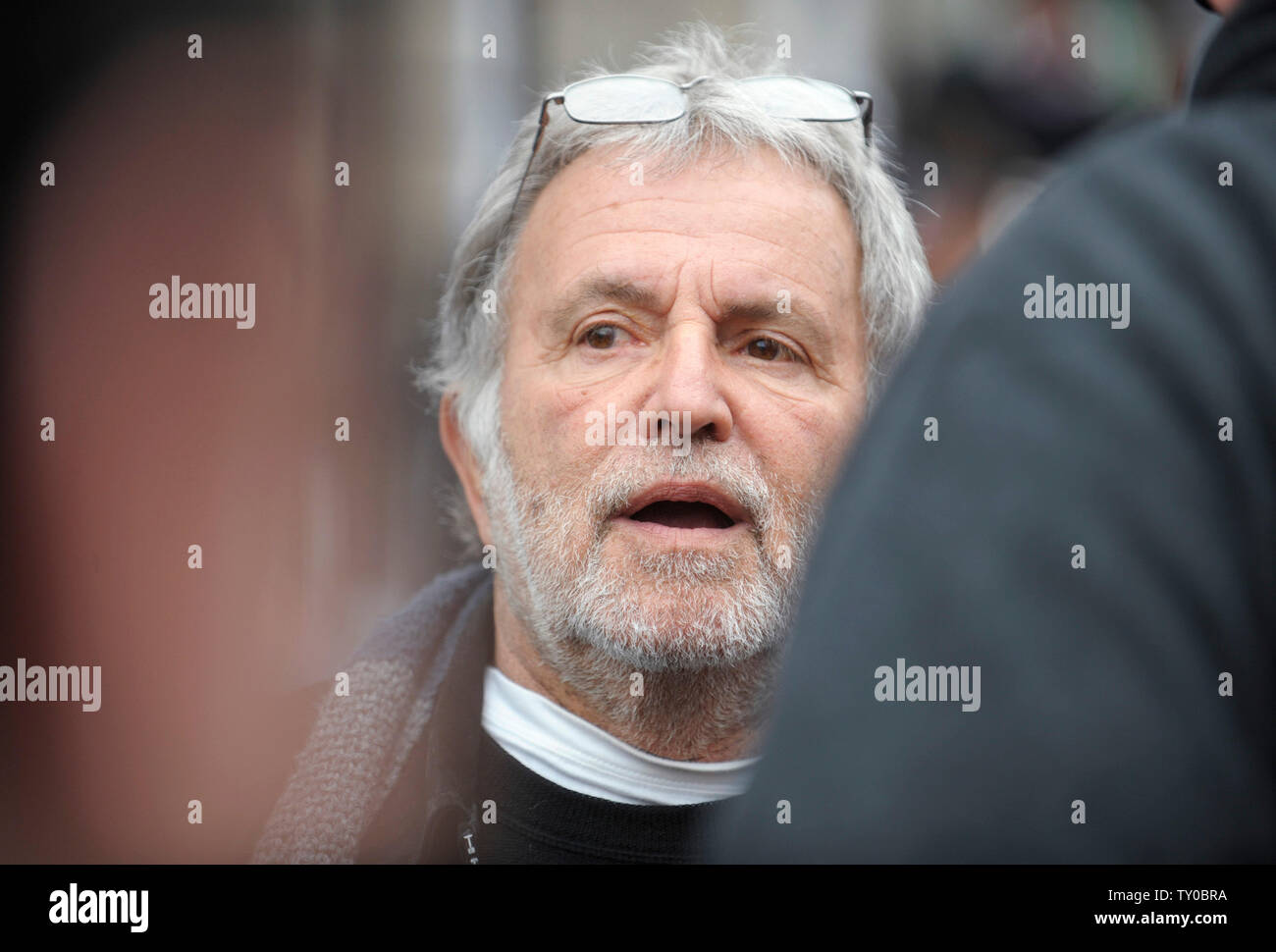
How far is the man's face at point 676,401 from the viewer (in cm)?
178

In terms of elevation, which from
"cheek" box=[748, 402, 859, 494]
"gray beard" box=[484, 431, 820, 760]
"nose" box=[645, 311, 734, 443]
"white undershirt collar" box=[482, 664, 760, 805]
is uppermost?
"nose" box=[645, 311, 734, 443]

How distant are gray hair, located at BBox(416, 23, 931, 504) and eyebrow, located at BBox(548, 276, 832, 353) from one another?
113 mm

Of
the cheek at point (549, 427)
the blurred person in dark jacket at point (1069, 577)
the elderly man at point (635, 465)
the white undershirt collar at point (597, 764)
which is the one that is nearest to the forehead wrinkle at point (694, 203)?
the elderly man at point (635, 465)

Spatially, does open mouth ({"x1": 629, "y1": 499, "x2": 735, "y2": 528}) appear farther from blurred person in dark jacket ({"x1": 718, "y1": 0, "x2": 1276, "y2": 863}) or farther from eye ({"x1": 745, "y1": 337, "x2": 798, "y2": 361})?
blurred person in dark jacket ({"x1": 718, "y1": 0, "x2": 1276, "y2": 863})

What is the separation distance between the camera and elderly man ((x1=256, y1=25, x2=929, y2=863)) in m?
1.78

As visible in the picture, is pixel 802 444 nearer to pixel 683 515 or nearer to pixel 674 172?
pixel 683 515

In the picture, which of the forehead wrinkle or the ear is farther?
the ear

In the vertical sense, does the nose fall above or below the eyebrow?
below

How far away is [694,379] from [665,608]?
1.20 feet

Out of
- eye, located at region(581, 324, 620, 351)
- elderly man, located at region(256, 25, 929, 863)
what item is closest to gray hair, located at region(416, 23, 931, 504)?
elderly man, located at region(256, 25, 929, 863)

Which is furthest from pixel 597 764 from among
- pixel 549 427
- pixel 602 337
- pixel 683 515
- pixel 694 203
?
pixel 694 203

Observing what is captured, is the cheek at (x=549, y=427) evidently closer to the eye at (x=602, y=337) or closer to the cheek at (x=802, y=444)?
the eye at (x=602, y=337)
